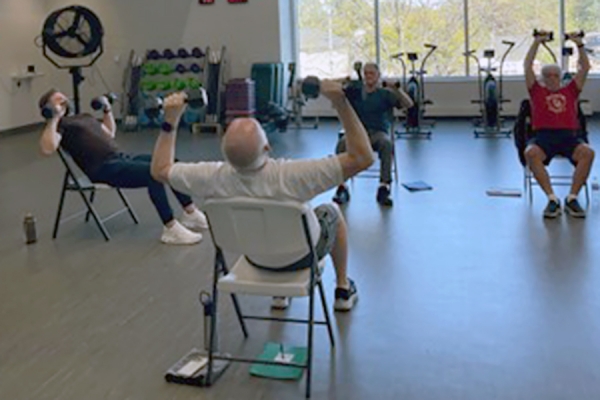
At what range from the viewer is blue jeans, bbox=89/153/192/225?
477 centimetres

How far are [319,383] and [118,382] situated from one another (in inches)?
30.7

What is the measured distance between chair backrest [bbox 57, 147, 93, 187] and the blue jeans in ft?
0.61

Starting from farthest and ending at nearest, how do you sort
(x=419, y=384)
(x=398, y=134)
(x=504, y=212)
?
(x=398, y=134), (x=504, y=212), (x=419, y=384)

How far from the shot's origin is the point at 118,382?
2828 mm

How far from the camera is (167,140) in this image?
2850 mm

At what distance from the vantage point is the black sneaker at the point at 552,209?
189 inches

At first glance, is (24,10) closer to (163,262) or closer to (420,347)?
(163,262)

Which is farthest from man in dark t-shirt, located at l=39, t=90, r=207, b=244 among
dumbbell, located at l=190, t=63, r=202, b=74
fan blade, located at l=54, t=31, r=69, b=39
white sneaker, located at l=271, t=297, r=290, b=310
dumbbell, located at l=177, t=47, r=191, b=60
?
dumbbell, located at l=177, t=47, r=191, b=60

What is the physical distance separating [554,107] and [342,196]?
1.65 metres

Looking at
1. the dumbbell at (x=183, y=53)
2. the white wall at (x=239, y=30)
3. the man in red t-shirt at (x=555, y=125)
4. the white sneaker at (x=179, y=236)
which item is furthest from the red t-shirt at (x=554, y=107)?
the dumbbell at (x=183, y=53)

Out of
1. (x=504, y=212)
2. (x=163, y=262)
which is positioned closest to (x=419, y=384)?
(x=163, y=262)

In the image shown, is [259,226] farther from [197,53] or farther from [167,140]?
[197,53]

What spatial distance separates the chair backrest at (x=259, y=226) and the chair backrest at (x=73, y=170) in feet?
8.25

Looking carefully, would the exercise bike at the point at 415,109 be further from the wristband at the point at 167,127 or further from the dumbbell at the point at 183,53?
the wristband at the point at 167,127
